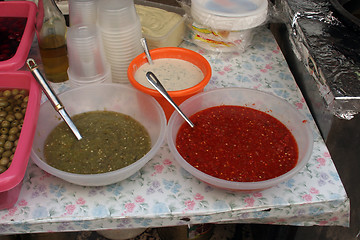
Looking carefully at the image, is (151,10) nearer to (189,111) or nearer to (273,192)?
Answer: (189,111)

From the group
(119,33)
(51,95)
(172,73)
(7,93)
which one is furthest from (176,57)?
(7,93)

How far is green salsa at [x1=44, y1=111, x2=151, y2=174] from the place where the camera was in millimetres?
975

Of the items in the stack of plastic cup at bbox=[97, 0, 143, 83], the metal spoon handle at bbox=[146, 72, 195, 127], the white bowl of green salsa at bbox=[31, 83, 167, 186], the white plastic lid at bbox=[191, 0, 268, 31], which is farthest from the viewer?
the white plastic lid at bbox=[191, 0, 268, 31]

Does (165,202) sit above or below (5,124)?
below

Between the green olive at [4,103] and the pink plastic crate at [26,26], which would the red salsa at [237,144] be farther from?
the pink plastic crate at [26,26]

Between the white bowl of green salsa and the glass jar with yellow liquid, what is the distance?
0.21 meters

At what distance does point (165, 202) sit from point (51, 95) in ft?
1.44

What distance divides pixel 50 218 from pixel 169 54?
66 centimetres

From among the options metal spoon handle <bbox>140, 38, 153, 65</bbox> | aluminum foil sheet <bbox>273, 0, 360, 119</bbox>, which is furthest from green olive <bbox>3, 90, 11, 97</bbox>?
aluminum foil sheet <bbox>273, 0, 360, 119</bbox>

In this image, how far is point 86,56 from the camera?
1149 mm

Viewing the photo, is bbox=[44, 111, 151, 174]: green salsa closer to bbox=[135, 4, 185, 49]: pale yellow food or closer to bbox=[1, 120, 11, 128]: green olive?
bbox=[1, 120, 11, 128]: green olive

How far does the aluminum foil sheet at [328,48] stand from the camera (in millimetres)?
1066

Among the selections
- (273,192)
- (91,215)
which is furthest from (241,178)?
(91,215)

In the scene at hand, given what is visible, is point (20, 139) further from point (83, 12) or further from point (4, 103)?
point (83, 12)
